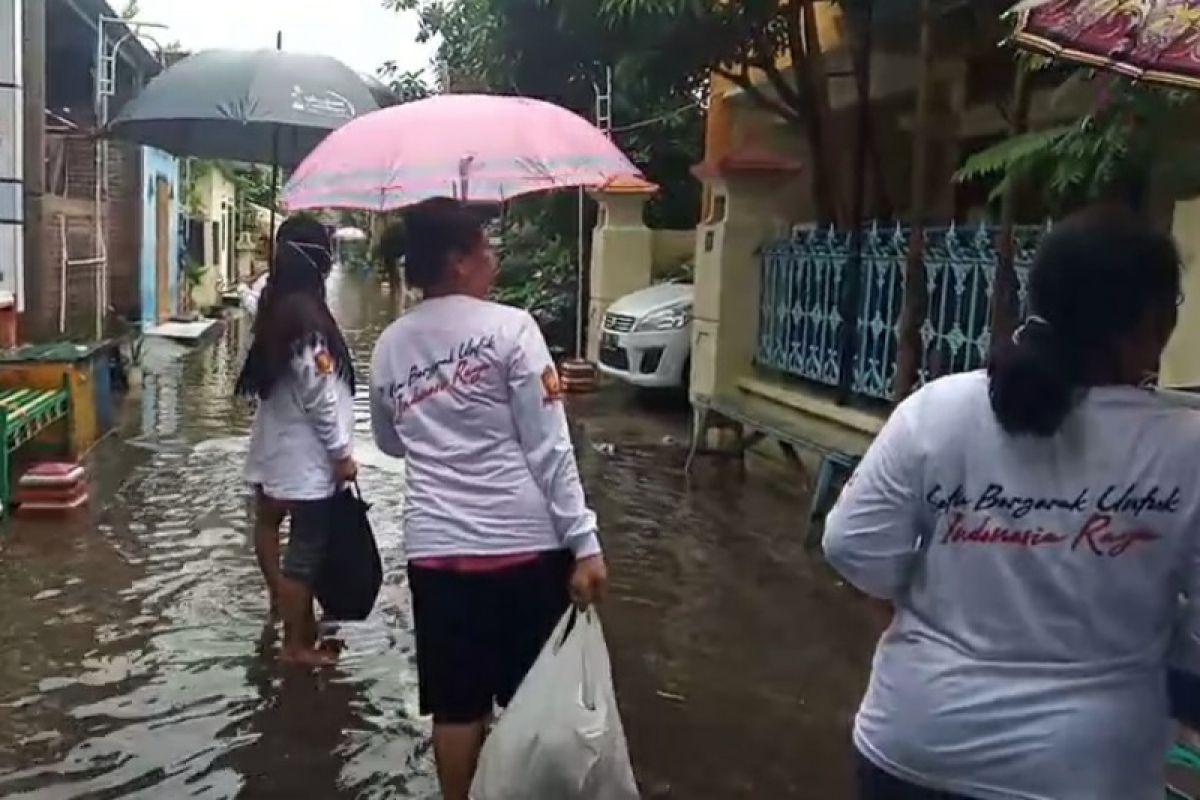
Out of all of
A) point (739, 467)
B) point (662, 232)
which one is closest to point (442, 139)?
point (739, 467)

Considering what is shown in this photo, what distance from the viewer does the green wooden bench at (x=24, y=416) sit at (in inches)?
315

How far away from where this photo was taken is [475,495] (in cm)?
374

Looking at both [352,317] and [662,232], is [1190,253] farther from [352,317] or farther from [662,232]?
[352,317]

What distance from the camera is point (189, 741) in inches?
196

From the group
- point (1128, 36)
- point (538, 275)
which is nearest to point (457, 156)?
point (1128, 36)

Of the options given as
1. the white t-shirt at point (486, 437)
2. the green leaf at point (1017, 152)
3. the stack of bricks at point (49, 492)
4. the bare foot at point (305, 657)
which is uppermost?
the green leaf at point (1017, 152)

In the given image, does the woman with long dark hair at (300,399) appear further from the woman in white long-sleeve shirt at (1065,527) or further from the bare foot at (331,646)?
the woman in white long-sleeve shirt at (1065,527)

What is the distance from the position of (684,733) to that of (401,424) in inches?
72.0

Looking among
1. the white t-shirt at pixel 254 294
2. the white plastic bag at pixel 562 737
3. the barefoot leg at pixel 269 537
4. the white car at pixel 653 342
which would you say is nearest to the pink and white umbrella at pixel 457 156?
the white t-shirt at pixel 254 294

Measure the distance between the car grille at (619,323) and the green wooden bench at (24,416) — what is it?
5.43 m

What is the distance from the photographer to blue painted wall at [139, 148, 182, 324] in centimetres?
2064

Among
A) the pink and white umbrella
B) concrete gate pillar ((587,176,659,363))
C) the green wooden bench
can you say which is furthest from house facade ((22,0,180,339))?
concrete gate pillar ((587,176,659,363))

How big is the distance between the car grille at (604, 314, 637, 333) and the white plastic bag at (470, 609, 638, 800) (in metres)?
10.4

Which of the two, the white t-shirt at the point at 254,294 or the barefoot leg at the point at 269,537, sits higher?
the white t-shirt at the point at 254,294
